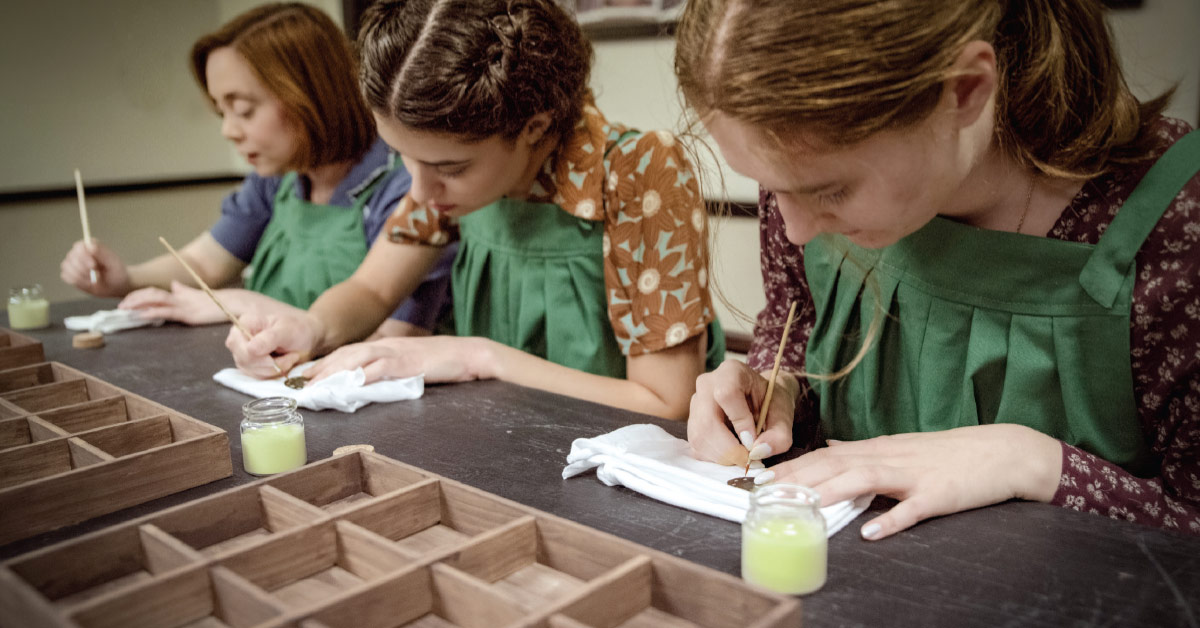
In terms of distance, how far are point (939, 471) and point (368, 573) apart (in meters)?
0.70

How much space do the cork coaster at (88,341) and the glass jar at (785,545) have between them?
177 cm

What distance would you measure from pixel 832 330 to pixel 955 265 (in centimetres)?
27

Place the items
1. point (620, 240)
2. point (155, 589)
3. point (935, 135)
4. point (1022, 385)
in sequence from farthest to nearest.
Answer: point (620, 240) → point (1022, 385) → point (935, 135) → point (155, 589)

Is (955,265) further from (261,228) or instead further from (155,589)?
(261,228)

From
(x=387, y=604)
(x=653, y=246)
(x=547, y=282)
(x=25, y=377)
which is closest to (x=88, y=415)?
(x=25, y=377)

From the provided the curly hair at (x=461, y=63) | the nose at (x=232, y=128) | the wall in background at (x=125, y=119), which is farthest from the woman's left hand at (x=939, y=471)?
the wall in background at (x=125, y=119)

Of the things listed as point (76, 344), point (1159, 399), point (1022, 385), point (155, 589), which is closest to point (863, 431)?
point (1022, 385)

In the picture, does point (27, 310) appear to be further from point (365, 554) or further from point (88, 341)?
point (365, 554)

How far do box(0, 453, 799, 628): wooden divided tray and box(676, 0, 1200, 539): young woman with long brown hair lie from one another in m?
0.30

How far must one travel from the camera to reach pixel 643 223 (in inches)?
74.3

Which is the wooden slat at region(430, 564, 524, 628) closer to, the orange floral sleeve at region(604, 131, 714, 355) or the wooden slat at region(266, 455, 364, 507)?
the wooden slat at region(266, 455, 364, 507)

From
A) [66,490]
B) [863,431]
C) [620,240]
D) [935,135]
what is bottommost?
[863,431]

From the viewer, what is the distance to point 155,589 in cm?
89

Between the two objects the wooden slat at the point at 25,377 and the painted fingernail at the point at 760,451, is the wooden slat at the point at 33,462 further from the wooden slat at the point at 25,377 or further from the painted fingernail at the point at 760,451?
the painted fingernail at the point at 760,451
